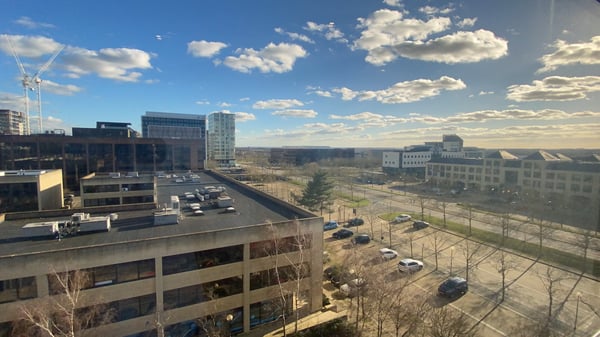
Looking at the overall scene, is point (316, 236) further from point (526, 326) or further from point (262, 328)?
point (526, 326)

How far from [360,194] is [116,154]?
21.9 m

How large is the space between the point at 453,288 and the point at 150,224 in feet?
31.0

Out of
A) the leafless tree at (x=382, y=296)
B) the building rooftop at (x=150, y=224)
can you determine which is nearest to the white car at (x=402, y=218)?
the building rooftop at (x=150, y=224)

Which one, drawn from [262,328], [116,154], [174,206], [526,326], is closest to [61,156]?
[116,154]

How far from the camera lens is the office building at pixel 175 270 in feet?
19.1

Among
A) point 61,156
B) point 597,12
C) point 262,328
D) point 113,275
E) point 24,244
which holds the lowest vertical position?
point 262,328

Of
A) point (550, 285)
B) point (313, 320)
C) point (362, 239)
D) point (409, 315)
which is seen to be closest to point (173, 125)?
point (362, 239)

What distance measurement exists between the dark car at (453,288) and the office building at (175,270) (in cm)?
392

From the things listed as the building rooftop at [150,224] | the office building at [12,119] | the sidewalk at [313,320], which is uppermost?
the office building at [12,119]

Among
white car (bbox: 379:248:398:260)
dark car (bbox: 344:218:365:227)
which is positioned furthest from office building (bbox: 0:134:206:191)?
white car (bbox: 379:248:398:260)

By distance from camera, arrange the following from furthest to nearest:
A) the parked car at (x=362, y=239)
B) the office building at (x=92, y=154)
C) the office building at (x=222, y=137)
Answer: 1. the office building at (x=222, y=137)
2. the office building at (x=92, y=154)
3. the parked car at (x=362, y=239)

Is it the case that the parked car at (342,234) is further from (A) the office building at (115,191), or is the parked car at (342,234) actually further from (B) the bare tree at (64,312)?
(B) the bare tree at (64,312)

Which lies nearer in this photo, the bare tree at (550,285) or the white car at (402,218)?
the bare tree at (550,285)

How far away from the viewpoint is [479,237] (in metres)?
13.8
